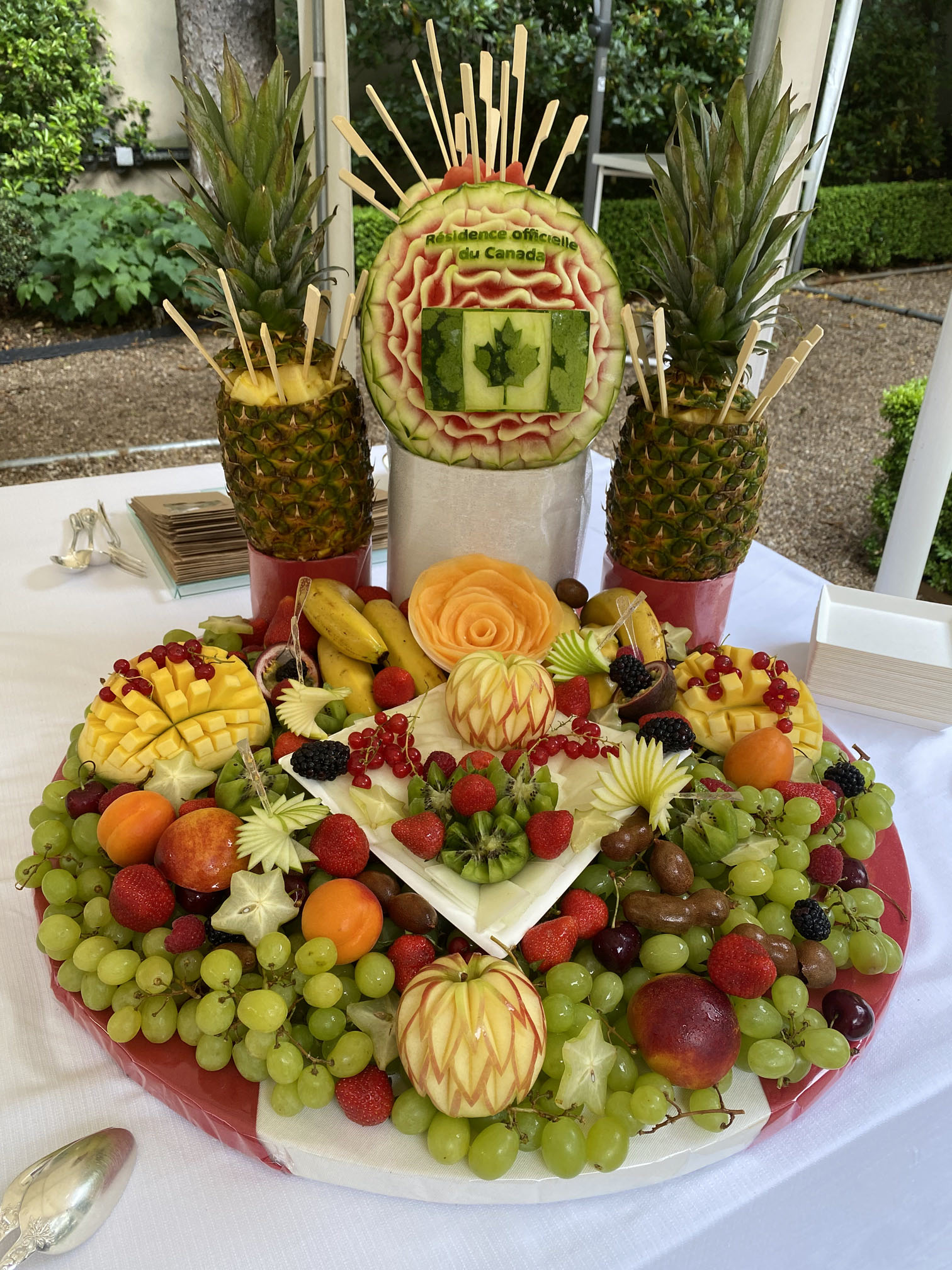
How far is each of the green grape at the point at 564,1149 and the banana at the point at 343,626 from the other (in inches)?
18.6

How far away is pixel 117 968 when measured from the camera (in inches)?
24.2

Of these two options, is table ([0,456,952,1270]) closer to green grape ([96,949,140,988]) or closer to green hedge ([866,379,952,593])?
green grape ([96,949,140,988])

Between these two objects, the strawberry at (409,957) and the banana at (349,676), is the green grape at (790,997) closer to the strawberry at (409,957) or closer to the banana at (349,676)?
the strawberry at (409,957)

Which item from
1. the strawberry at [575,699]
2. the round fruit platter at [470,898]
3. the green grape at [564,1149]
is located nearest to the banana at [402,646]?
the round fruit platter at [470,898]

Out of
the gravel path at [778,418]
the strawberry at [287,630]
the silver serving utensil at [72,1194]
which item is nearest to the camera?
the silver serving utensil at [72,1194]

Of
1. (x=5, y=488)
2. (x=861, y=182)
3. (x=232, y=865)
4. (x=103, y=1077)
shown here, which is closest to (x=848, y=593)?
(x=232, y=865)

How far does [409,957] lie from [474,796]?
0.43 ft

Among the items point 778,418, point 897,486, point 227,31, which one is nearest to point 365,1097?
point 897,486

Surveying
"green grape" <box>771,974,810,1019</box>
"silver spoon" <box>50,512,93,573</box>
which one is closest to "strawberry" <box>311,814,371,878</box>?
"green grape" <box>771,974,810,1019</box>

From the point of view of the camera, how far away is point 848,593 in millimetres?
1151

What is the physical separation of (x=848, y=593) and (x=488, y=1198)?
866mm

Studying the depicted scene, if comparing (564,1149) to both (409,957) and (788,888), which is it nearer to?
(409,957)

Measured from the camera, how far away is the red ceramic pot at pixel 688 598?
3.21ft

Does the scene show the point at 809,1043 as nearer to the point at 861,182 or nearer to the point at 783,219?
the point at 783,219
